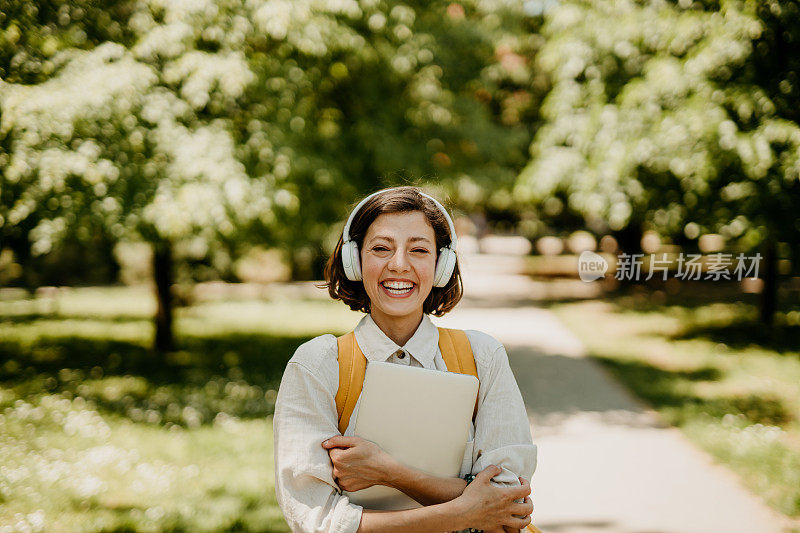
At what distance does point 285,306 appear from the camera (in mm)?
15867

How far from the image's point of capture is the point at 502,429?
1.79 meters

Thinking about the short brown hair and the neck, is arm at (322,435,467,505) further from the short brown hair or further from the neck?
the short brown hair

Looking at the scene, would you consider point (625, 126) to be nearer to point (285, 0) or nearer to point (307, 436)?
point (285, 0)

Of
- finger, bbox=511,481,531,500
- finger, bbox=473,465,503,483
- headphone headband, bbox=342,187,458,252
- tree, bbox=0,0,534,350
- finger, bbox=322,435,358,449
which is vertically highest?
tree, bbox=0,0,534,350

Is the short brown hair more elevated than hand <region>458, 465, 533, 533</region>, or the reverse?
the short brown hair

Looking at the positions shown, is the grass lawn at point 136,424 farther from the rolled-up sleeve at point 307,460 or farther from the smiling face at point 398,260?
the smiling face at point 398,260

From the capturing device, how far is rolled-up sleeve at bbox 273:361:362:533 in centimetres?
163

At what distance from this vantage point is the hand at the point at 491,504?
64.9 inches

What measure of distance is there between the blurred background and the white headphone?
0.32 metres

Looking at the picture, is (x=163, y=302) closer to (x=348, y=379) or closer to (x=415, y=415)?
(x=348, y=379)

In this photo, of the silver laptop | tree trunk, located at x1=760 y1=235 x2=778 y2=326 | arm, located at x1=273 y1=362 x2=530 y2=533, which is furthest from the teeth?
tree trunk, located at x1=760 y1=235 x2=778 y2=326

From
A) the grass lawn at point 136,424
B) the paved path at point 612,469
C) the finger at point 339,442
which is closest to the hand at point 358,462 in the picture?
the finger at point 339,442

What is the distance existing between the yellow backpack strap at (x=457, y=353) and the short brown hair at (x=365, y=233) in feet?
0.55

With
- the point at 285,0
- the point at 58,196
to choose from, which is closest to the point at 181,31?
the point at 285,0
